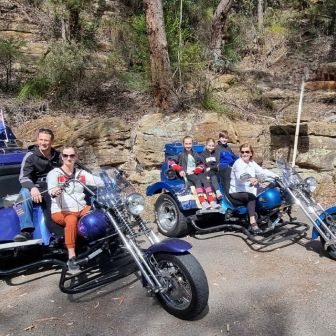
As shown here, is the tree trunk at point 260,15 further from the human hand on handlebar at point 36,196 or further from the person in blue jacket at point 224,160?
the human hand on handlebar at point 36,196

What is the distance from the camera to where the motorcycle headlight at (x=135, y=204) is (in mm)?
4051

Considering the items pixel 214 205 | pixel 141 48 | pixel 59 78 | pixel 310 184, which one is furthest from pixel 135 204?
pixel 141 48

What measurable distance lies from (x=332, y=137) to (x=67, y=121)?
6211 mm

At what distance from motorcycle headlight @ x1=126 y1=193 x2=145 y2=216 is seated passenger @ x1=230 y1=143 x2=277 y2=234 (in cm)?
206

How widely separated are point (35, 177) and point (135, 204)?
68.3 inches

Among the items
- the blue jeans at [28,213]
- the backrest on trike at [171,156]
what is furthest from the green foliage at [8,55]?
the blue jeans at [28,213]

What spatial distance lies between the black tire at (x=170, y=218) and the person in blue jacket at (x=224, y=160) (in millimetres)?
811

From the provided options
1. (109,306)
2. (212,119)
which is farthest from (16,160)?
(212,119)

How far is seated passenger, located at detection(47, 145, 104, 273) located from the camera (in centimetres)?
452

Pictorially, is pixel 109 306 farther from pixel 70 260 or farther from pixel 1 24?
pixel 1 24

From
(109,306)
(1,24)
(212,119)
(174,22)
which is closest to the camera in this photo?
(109,306)

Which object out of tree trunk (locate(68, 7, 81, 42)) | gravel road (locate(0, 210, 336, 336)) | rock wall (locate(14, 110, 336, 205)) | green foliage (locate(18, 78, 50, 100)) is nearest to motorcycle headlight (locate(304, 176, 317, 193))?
gravel road (locate(0, 210, 336, 336))

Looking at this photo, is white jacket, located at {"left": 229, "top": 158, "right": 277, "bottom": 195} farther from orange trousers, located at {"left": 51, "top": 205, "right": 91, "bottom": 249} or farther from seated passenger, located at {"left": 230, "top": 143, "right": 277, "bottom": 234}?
orange trousers, located at {"left": 51, "top": 205, "right": 91, "bottom": 249}

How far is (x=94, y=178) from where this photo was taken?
464 cm
